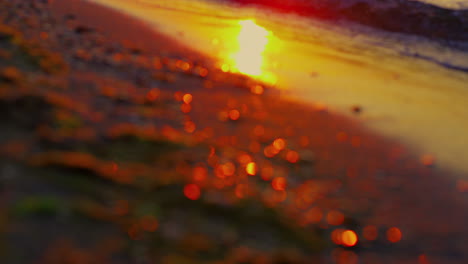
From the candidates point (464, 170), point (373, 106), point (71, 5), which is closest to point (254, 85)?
point (373, 106)

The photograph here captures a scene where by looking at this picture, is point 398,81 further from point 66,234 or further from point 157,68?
point 66,234

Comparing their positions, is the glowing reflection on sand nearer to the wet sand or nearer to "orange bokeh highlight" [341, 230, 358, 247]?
the wet sand

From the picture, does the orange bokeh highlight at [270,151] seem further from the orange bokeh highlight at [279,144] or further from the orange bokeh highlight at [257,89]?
the orange bokeh highlight at [257,89]

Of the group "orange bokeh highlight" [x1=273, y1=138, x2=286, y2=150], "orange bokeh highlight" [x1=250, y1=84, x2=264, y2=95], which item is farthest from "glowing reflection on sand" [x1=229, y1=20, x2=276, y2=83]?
"orange bokeh highlight" [x1=273, y1=138, x2=286, y2=150]

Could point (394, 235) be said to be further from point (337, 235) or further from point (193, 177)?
point (193, 177)

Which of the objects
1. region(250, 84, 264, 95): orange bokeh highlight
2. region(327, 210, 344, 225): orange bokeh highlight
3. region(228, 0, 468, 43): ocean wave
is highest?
region(228, 0, 468, 43): ocean wave

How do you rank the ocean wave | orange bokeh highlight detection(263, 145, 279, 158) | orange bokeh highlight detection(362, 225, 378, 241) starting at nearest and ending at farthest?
orange bokeh highlight detection(362, 225, 378, 241), orange bokeh highlight detection(263, 145, 279, 158), the ocean wave

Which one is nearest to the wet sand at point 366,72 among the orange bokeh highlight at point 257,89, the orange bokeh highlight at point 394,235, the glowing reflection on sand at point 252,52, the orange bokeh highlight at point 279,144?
the glowing reflection on sand at point 252,52
